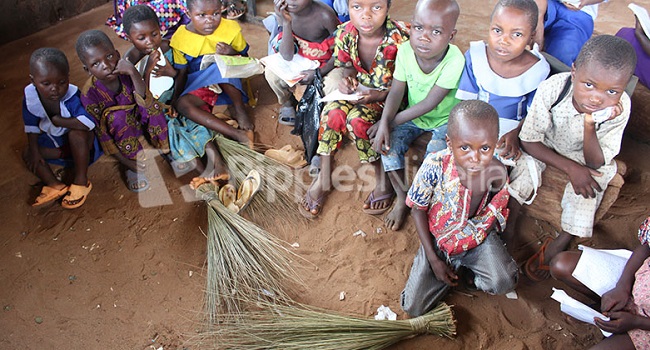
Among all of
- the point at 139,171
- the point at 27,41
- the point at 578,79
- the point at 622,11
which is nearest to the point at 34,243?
the point at 139,171

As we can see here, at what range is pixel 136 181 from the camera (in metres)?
3.21

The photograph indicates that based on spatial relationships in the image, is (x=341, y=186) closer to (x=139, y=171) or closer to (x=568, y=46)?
(x=139, y=171)

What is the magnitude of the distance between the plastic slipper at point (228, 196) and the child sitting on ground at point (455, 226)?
3.70 feet

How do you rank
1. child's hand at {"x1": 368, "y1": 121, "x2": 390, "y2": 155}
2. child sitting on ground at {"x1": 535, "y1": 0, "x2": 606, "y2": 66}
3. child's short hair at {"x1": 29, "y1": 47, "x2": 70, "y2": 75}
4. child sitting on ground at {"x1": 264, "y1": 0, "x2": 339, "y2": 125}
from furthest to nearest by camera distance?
child sitting on ground at {"x1": 264, "y1": 0, "x2": 339, "y2": 125}
child sitting on ground at {"x1": 535, "y1": 0, "x2": 606, "y2": 66}
child's short hair at {"x1": 29, "y1": 47, "x2": 70, "y2": 75}
child's hand at {"x1": 368, "y1": 121, "x2": 390, "y2": 155}

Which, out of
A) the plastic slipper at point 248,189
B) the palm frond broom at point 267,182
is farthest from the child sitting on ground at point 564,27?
the plastic slipper at point 248,189

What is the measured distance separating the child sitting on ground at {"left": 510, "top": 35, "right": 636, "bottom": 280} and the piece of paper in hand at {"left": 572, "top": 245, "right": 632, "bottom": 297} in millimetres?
233

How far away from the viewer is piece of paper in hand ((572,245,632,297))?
208 cm

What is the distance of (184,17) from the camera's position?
3.67 m

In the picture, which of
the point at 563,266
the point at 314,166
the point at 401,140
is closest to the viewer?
the point at 563,266

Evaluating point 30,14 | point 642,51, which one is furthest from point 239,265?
point 30,14

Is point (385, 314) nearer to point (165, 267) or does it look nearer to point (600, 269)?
point (600, 269)

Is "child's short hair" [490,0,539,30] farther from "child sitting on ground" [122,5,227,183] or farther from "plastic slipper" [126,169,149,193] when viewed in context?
"plastic slipper" [126,169,149,193]

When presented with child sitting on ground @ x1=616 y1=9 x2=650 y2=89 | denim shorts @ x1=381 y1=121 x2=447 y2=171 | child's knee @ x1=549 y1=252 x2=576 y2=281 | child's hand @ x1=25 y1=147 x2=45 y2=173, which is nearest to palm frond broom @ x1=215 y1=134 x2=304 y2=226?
denim shorts @ x1=381 y1=121 x2=447 y2=171

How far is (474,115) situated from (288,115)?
1720 millimetres
